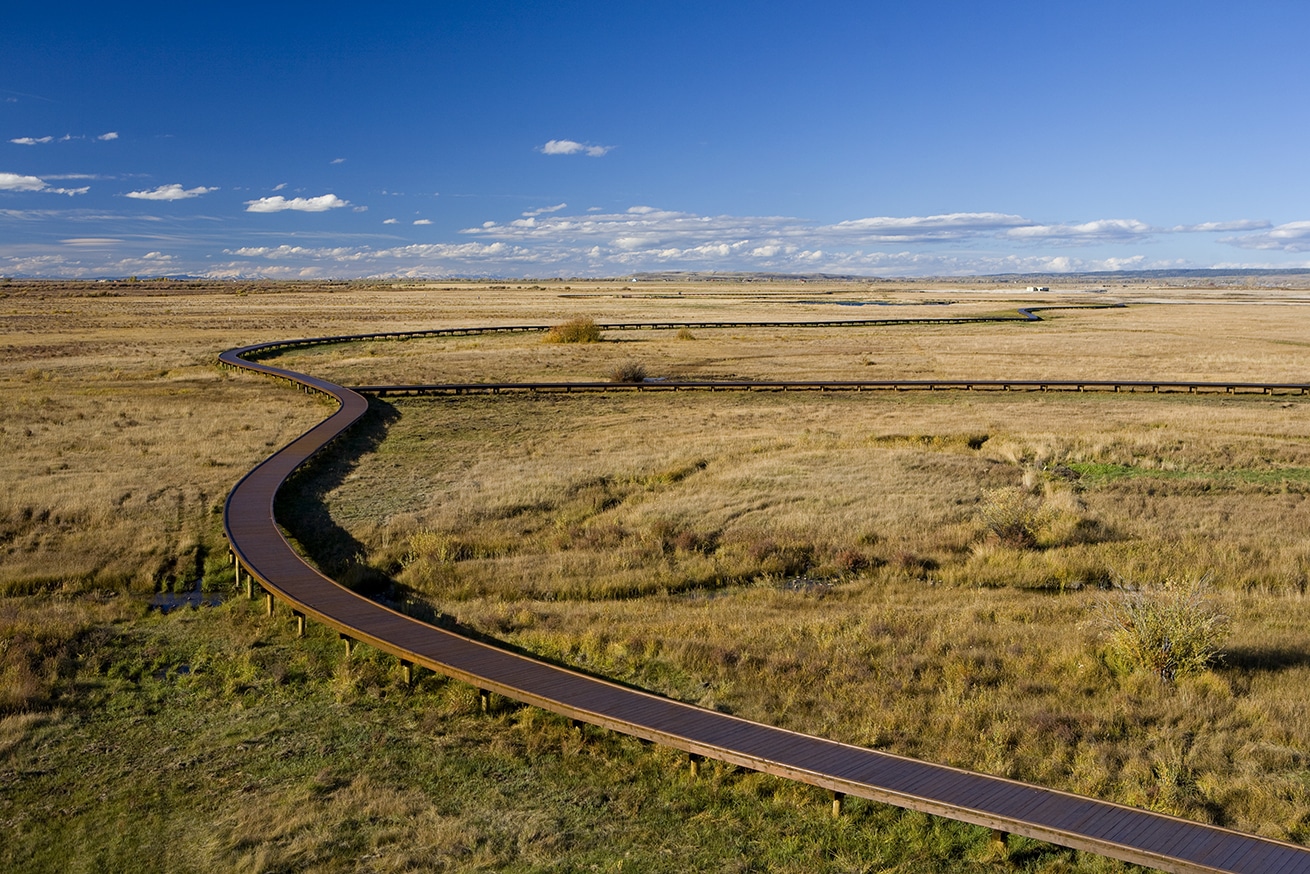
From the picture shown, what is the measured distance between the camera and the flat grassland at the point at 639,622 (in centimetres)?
908

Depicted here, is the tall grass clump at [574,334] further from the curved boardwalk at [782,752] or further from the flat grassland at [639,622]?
the curved boardwalk at [782,752]

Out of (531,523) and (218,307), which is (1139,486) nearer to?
(531,523)

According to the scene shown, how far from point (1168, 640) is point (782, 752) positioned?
19.7 feet

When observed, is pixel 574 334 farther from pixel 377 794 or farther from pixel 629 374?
pixel 377 794

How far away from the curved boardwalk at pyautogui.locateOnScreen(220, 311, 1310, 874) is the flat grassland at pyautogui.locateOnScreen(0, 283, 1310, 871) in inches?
16.5

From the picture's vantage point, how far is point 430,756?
10.4 m

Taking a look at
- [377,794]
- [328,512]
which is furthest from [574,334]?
[377,794]

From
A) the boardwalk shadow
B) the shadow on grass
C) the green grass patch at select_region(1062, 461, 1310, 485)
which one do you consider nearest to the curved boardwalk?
the boardwalk shadow

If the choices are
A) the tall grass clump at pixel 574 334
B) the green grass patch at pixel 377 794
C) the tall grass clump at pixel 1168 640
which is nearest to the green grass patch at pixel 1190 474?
the tall grass clump at pixel 1168 640

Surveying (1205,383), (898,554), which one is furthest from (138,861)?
(1205,383)

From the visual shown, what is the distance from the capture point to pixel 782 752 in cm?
959

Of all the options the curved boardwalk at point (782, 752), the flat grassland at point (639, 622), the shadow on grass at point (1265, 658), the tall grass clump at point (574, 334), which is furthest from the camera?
the tall grass clump at point (574, 334)

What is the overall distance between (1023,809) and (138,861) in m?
8.27

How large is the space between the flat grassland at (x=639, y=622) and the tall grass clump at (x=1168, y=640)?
0.23 meters
